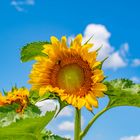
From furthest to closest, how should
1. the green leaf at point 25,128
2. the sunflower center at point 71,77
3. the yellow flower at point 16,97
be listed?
the yellow flower at point 16,97 < the sunflower center at point 71,77 < the green leaf at point 25,128

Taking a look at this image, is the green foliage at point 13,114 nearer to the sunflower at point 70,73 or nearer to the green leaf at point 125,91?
the sunflower at point 70,73

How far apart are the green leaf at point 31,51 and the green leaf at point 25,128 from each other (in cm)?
51

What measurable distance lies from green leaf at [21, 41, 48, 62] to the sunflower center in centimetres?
17

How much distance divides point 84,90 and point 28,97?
1.13 ft

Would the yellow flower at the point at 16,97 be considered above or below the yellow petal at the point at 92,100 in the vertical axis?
above

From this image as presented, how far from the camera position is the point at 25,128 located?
193 cm

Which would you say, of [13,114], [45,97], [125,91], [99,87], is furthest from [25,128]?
[125,91]

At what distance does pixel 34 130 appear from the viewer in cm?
201

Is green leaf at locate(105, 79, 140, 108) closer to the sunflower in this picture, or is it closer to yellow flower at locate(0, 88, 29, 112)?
the sunflower

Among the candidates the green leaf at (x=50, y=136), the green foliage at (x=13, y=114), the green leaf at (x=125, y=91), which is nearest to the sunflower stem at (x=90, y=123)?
the green leaf at (x=125, y=91)

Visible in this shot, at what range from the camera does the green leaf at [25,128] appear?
6.09 feet

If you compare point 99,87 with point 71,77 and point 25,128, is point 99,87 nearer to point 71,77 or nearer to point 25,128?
point 71,77

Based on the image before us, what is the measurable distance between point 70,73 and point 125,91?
1.05 feet

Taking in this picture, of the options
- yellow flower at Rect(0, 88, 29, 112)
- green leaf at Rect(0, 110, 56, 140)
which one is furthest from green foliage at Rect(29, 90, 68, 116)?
green leaf at Rect(0, 110, 56, 140)
